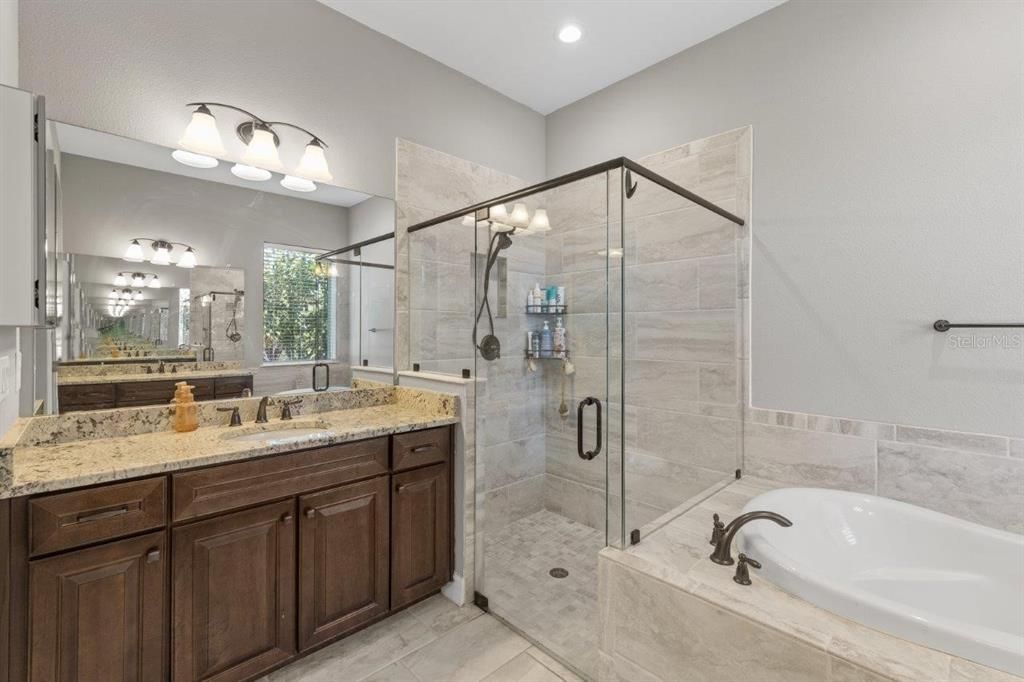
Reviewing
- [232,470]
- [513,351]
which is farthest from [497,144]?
[232,470]

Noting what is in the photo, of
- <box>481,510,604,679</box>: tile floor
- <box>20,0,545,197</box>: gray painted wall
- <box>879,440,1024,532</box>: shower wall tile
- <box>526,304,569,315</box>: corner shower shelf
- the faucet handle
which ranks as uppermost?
<box>20,0,545,197</box>: gray painted wall

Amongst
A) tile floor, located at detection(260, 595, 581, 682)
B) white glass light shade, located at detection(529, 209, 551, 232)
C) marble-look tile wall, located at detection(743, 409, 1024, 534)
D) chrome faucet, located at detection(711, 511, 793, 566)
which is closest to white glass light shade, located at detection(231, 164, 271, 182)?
white glass light shade, located at detection(529, 209, 551, 232)

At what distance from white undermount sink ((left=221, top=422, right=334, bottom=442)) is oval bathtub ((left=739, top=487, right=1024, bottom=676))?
5.70 feet

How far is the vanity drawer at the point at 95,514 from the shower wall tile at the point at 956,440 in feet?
9.28

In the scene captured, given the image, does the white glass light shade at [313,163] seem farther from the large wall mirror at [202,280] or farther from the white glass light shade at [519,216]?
the white glass light shade at [519,216]

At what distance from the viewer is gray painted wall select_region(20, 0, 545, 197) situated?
1698mm

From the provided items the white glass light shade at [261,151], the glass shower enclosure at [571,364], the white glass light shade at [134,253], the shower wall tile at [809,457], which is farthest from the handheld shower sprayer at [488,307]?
the white glass light shade at [134,253]

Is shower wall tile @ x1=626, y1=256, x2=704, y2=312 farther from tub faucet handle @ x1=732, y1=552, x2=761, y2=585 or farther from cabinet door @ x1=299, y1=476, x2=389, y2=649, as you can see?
cabinet door @ x1=299, y1=476, x2=389, y2=649

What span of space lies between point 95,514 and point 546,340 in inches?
71.8

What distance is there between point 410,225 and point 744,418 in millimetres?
2120

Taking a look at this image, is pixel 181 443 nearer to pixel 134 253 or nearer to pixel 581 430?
pixel 134 253

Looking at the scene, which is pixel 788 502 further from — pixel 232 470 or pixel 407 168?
pixel 407 168

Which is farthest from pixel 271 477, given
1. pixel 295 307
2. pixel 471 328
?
pixel 471 328

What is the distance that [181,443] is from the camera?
1.70 metres
